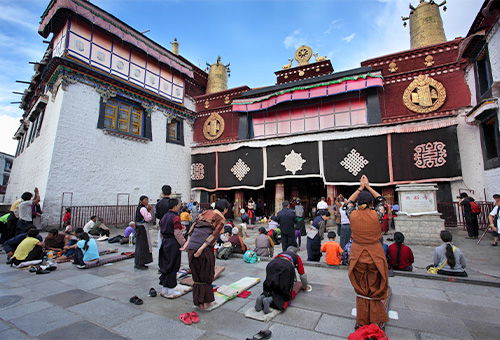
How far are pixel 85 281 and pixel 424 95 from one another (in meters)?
16.0

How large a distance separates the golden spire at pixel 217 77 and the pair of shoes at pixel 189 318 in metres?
19.9

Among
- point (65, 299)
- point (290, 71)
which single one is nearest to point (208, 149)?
point (290, 71)

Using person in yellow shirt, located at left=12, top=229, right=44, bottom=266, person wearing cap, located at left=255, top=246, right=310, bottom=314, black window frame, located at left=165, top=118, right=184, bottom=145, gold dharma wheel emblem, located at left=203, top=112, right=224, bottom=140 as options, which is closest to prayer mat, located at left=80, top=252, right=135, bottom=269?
person in yellow shirt, located at left=12, top=229, right=44, bottom=266

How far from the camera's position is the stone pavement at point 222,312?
9.68 feet

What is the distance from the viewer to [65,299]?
13.2 feet

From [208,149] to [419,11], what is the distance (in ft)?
52.7

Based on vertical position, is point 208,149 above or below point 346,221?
above

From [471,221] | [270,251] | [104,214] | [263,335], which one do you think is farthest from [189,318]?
[104,214]

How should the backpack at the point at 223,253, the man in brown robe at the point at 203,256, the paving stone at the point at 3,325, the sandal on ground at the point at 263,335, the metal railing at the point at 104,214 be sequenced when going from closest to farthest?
the sandal on ground at the point at 263,335 < the paving stone at the point at 3,325 < the man in brown robe at the point at 203,256 < the backpack at the point at 223,253 < the metal railing at the point at 104,214

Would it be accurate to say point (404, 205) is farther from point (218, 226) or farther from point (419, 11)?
point (419, 11)

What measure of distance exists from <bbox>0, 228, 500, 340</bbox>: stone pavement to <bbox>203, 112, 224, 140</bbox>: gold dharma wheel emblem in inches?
571

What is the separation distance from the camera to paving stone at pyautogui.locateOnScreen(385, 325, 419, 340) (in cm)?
282

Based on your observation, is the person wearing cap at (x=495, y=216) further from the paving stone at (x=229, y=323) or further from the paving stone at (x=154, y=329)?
the paving stone at (x=154, y=329)

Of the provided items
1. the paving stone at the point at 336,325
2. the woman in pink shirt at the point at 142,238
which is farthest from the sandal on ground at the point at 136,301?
the paving stone at the point at 336,325
